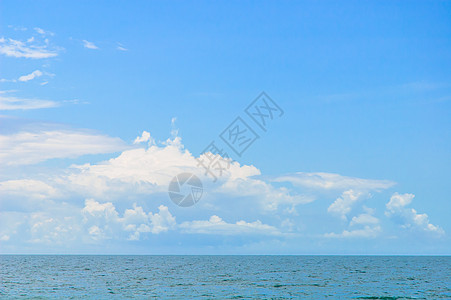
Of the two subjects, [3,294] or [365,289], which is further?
[365,289]

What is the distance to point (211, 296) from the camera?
199 ft

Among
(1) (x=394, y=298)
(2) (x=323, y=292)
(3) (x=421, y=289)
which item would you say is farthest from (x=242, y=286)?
(3) (x=421, y=289)

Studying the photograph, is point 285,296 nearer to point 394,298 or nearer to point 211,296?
point 211,296

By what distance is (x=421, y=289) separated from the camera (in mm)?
74312

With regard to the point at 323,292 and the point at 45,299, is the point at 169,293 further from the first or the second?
the point at 323,292

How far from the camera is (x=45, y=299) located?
187 ft

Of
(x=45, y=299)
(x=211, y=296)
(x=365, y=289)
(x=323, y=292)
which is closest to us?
(x=45, y=299)

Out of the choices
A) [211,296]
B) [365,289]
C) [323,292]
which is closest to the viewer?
[211,296]

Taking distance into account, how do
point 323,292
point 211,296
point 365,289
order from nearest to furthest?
point 211,296 → point 323,292 → point 365,289

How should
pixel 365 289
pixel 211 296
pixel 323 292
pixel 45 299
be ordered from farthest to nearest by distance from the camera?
1. pixel 365 289
2. pixel 323 292
3. pixel 211 296
4. pixel 45 299

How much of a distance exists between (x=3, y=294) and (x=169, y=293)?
22.0 metres

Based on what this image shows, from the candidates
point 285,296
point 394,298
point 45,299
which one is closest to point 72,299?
point 45,299

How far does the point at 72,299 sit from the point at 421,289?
53.2 m

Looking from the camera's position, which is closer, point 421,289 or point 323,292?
point 323,292
